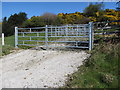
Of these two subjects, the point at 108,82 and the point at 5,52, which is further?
the point at 5,52

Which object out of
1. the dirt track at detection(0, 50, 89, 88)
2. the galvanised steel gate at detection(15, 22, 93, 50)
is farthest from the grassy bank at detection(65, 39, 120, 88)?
the galvanised steel gate at detection(15, 22, 93, 50)

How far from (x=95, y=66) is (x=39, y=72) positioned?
1861mm

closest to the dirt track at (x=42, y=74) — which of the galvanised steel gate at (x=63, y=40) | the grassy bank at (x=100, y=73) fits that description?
the grassy bank at (x=100, y=73)

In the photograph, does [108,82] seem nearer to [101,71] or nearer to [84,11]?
[101,71]

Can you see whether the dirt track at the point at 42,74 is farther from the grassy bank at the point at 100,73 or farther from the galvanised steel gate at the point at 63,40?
the galvanised steel gate at the point at 63,40

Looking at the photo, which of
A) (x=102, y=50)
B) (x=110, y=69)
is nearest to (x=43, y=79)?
(x=110, y=69)

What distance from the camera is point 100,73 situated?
4.23m

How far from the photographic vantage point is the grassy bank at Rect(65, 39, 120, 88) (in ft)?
12.5

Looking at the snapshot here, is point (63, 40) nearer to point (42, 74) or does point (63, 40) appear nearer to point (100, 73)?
point (42, 74)

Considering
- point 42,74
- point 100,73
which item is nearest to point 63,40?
point 42,74

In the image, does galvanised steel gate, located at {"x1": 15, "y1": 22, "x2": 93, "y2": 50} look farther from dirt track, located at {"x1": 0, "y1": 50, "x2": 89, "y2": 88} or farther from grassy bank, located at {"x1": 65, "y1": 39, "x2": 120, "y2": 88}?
grassy bank, located at {"x1": 65, "y1": 39, "x2": 120, "y2": 88}

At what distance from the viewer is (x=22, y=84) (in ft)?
14.3

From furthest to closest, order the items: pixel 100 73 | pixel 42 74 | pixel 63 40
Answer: pixel 63 40
pixel 42 74
pixel 100 73

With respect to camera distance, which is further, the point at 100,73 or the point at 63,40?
the point at 63,40
